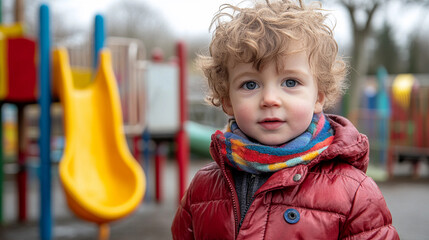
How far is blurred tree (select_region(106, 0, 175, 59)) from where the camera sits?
23.6m

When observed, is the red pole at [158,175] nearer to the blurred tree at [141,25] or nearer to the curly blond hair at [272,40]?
the curly blond hair at [272,40]

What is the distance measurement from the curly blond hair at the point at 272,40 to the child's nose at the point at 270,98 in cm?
8

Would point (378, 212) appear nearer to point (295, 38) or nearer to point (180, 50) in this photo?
point (295, 38)

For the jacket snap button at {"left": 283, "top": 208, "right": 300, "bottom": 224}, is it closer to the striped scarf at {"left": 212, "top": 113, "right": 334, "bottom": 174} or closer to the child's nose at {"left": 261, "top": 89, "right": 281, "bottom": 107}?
the striped scarf at {"left": 212, "top": 113, "right": 334, "bottom": 174}

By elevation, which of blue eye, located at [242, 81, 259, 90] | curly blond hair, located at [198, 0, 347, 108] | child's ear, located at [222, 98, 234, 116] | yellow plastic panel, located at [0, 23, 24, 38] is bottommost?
child's ear, located at [222, 98, 234, 116]

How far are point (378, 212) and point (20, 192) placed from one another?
18.6 ft

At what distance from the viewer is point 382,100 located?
29.8ft

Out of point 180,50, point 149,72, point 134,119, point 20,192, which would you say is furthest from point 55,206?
point 180,50

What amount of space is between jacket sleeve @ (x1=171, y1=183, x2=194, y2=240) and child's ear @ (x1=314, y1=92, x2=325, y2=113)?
50cm

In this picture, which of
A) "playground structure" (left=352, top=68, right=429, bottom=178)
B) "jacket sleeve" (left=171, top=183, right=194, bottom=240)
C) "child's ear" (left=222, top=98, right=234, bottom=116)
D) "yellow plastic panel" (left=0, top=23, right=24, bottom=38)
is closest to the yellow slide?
"yellow plastic panel" (left=0, top=23, right=24, bottom=38)

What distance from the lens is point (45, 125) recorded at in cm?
461

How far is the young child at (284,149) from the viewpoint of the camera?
4.28 feet

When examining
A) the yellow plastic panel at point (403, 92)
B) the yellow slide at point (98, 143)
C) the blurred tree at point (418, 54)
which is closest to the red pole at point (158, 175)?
the yellow slide at point (98, 143)

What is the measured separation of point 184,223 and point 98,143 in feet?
10.7
